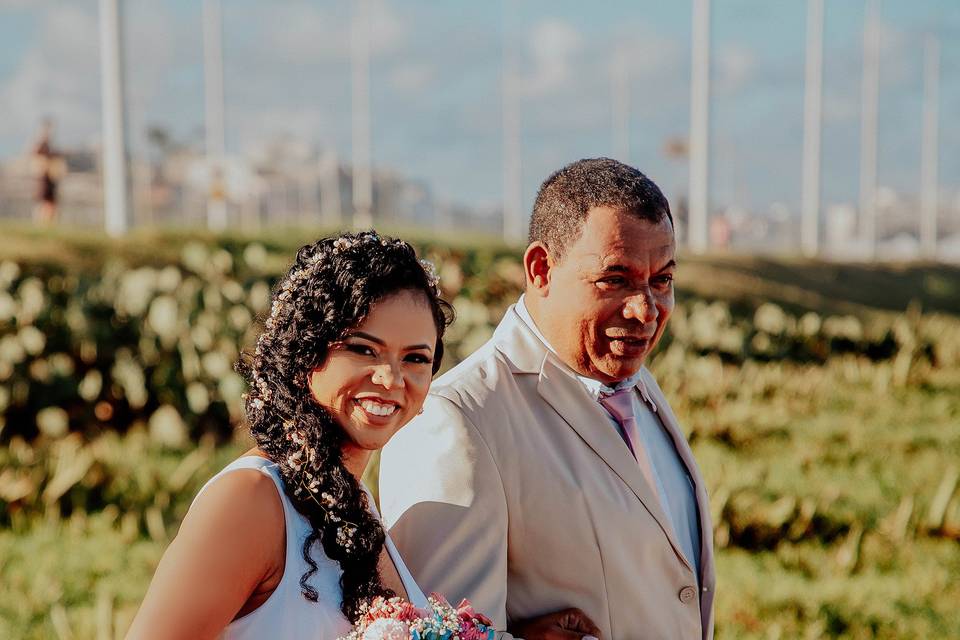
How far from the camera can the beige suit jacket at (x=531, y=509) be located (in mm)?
2230

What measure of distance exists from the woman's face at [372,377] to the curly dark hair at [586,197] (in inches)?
28.0

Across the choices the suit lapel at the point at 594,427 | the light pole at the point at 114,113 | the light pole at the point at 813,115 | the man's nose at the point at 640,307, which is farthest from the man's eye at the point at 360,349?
the light pole at the point at 813,115

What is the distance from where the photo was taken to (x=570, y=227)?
250 cm

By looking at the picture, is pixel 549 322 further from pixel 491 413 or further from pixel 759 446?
pixel 759 446

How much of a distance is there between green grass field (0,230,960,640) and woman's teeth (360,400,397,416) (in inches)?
14.5

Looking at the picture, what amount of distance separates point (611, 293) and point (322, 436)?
86 cm

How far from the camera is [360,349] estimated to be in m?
1.85

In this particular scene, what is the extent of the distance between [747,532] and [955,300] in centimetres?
1867

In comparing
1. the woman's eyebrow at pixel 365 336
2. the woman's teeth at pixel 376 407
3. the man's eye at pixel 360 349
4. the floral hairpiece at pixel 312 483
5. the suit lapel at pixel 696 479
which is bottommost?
the suit lapel at pixel 696 479

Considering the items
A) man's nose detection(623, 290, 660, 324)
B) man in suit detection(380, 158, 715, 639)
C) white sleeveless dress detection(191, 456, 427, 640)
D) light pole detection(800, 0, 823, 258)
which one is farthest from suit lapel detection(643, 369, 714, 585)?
light pole detection(800, 0, 823, 258)

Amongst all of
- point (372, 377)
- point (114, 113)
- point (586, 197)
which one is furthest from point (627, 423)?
point (114, 113)

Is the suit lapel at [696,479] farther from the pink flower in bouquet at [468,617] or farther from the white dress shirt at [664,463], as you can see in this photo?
the pink flower in bouquet at [468,617]

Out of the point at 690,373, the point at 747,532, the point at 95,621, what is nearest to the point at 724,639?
the point at 747,532

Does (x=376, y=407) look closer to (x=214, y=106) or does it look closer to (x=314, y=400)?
(x=314, y=400)
